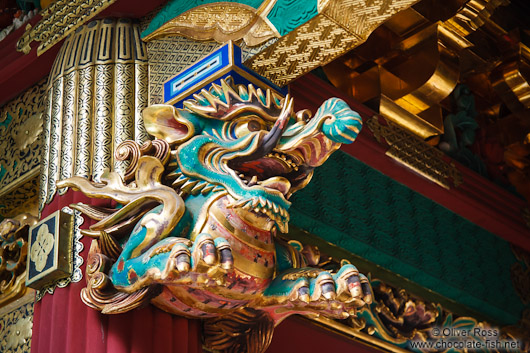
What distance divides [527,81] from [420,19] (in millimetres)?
547

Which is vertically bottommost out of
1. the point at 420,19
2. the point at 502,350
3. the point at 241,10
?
the point at 502,350

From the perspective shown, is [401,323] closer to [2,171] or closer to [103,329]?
[103,329]

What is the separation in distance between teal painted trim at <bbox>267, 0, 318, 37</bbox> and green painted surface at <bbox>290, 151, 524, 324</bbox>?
0.56 m

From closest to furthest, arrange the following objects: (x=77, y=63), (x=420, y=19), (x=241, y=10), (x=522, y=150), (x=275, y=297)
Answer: (x=275, y=297)
(x=241, y=10)
(x=77, y=63)
(x=420, y=19)
(x=522, y=150)

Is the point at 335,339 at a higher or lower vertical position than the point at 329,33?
lower

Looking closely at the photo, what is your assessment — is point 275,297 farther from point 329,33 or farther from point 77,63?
point 77,63

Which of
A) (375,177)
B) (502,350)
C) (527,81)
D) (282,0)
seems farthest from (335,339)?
(527,81)

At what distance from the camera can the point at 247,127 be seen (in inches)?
87.0

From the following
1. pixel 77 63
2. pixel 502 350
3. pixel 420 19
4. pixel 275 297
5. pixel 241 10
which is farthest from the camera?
pixel 502 350

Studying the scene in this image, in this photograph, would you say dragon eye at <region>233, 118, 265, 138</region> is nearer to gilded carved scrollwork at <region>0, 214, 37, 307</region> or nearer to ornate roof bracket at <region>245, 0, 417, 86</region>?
ornate roof bracket at <region>245, 0, 417, 86</region>

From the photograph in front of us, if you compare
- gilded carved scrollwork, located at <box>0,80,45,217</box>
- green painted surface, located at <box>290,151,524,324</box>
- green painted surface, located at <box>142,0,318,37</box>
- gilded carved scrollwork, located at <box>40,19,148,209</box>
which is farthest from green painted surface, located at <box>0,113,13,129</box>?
green painted surface, located at <box>290,151,524,324</box>

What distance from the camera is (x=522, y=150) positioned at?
345 cm

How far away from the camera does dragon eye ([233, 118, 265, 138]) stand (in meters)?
2.21

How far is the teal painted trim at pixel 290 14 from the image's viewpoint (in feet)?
7.23
